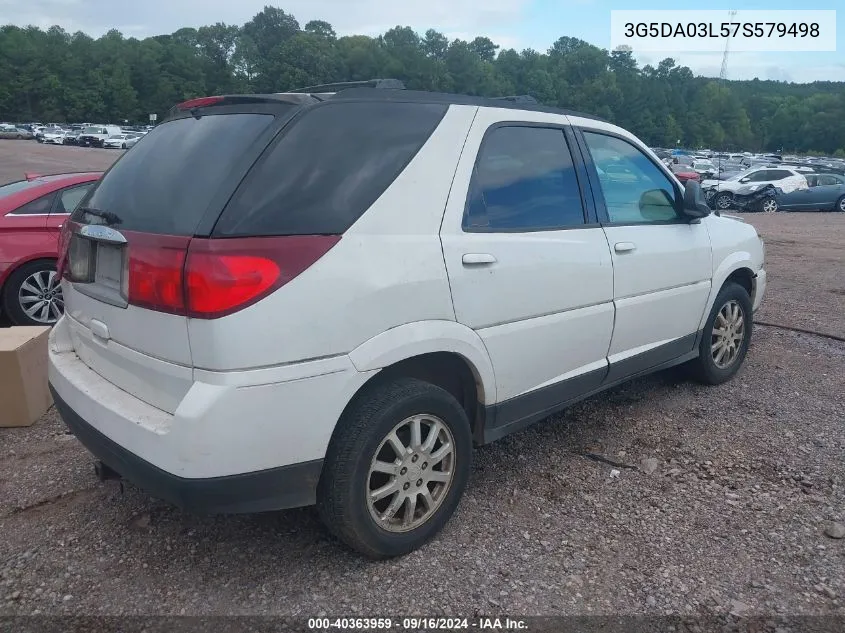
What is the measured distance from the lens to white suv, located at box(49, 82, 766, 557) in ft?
7.44

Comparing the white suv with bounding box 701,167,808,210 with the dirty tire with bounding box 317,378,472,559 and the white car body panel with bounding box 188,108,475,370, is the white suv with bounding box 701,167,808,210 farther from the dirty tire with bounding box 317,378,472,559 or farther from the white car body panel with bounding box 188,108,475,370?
the dirty tire with bounding box 317,378,472,559

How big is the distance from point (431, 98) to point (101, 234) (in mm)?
1460

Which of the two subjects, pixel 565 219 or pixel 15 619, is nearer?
pixel 15 619

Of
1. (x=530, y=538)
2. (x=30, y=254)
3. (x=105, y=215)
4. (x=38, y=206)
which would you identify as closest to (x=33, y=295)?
(x=30, y=254)

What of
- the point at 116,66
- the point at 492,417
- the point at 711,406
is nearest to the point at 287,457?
the point at 492,417

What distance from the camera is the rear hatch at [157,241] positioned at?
2.30 meters

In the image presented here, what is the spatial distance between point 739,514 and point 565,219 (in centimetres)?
162

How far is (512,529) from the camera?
3.06m

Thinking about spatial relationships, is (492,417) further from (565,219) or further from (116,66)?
(116,66)

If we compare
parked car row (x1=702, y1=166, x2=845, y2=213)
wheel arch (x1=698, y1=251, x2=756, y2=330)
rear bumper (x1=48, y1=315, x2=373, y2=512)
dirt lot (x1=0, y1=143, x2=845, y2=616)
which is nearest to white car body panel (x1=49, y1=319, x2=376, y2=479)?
rear bumper (x1=48, y1=315, x2=373, y2=512)

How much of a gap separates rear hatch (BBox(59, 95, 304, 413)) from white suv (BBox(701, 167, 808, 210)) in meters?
22.0

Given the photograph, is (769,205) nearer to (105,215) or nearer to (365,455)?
(365,455)

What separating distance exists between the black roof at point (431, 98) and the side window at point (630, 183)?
39 cm

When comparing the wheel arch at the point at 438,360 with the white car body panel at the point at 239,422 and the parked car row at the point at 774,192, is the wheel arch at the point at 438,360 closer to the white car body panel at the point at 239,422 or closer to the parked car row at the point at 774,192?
the white car body panel at the point at 239,422
